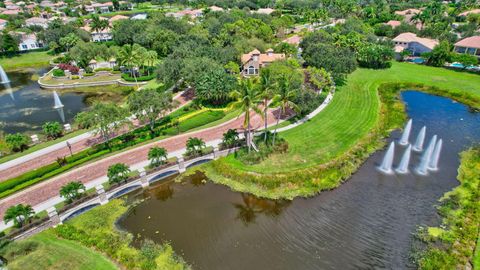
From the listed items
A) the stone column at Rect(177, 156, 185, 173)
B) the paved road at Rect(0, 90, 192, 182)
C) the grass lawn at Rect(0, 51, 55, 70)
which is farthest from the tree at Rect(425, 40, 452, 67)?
the grass lawn at Rect(0, 51, 55, 70)

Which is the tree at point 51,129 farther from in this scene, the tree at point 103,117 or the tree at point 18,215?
the tree at point 18,215

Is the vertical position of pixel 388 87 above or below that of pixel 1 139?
A: above

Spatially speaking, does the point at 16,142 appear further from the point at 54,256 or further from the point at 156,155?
the point at 54,256

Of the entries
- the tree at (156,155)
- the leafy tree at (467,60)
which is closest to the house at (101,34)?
the tree at (156,155)

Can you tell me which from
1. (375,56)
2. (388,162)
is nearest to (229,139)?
(388,162)

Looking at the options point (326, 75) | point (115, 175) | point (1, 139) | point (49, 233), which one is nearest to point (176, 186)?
point (115, 175)

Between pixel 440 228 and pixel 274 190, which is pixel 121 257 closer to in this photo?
pixel 274 190
